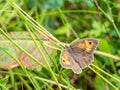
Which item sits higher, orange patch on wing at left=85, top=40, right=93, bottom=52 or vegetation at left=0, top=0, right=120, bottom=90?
orange patch on wing at left=85, top=40, right=93, bottom=52

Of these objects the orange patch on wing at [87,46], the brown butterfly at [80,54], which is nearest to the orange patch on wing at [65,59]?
the brown butterfly at [80,54]

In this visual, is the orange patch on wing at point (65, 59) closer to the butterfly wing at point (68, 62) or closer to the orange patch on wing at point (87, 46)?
the butterfly wing at point (68, 62)

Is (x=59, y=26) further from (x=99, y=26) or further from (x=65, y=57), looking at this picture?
(x=65, y=57)

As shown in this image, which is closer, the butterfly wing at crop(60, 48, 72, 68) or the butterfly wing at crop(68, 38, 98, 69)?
the butterfly wing at crop(60, 48, 72, 68)

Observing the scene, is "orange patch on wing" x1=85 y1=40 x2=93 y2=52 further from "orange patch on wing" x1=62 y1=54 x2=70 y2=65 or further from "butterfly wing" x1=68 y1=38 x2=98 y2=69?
"orange patch on wing" x1=62 y1=54 x2=70 y2=65

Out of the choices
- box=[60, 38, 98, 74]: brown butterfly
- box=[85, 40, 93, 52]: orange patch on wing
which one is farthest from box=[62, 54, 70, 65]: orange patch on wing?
box=[85, 40, 93, 52]: orange patch on wing

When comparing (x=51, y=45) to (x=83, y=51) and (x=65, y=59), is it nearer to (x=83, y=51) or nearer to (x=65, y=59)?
(x=83, y=51)

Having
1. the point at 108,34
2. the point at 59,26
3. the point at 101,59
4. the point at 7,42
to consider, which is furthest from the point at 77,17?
the point at 7,42
